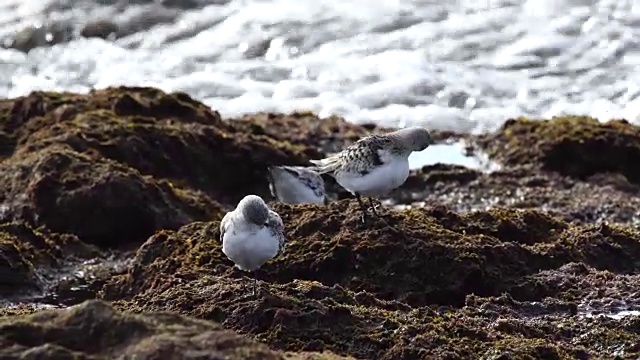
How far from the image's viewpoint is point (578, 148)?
1074cm

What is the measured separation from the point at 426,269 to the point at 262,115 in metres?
6.65

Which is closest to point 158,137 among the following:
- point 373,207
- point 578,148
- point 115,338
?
point 373,207

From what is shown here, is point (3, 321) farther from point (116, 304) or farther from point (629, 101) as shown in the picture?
point (629, 101)

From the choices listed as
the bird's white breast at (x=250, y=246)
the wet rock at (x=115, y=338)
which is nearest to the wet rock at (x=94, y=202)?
the bird's white breast at (x=250, y=246)

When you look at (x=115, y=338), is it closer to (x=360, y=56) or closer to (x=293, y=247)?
(x=293, y=247)

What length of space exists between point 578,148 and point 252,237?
5639mm

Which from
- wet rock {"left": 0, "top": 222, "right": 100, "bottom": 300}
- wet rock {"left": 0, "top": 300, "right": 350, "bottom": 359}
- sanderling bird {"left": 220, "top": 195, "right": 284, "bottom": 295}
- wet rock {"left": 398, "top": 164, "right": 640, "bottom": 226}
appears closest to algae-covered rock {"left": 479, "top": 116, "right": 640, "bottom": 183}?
wet rock {"left": 398, "top": 164, "right": 640, "bottom": 226}

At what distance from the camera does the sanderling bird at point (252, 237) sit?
5.89m

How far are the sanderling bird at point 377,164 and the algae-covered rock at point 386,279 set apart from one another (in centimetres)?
19

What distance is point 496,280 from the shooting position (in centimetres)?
623

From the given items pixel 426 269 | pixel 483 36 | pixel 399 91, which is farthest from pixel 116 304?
pixel 483 36

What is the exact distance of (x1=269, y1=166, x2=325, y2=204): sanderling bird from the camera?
9.08 m

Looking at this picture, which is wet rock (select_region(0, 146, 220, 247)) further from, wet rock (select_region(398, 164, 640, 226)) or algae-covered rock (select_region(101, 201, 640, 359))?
wet rock (select_region(398, 164, 640, 226))

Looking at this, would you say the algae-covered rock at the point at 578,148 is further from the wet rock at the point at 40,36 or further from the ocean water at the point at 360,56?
the wet rock at the point at 40,36
